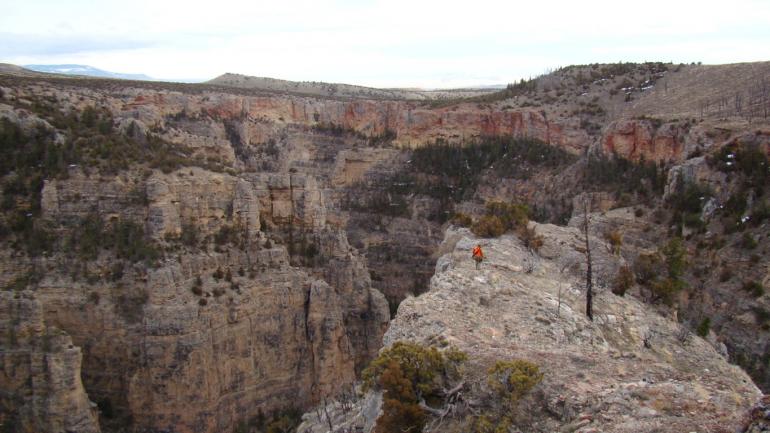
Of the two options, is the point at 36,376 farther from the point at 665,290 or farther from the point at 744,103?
the point at 744,103

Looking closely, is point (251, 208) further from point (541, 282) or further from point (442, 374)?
point (442, 374)

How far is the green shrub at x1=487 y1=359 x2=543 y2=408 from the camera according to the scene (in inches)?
314

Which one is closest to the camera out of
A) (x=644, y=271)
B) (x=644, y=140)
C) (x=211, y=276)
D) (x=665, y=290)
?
(x=665, y=290)

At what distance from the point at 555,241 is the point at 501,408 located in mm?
12308

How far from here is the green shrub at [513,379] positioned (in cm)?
797

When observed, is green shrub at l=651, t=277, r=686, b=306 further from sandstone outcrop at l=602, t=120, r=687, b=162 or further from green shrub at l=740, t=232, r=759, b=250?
sandstone outcrop at l=602, t=120, r=687, b=162

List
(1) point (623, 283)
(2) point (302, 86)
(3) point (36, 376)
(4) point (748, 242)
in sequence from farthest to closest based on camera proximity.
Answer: (2) point (302, 86), (4) point (748, 242), (3) point (36, 376), (1) point (623, 283)

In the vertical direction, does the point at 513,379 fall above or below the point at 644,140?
below

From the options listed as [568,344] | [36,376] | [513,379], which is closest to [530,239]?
[568,344]

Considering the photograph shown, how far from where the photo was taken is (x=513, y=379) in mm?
8062

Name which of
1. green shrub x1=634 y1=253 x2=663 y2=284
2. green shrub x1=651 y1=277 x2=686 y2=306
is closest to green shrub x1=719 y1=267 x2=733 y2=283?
green shrub x1=634 y1=253 x2=663 y2=284

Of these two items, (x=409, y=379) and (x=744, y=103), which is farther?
(x=744, y=103)

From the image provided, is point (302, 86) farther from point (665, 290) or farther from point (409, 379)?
point (409, 379)

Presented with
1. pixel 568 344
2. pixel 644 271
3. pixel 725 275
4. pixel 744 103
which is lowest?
pixel 725 275
